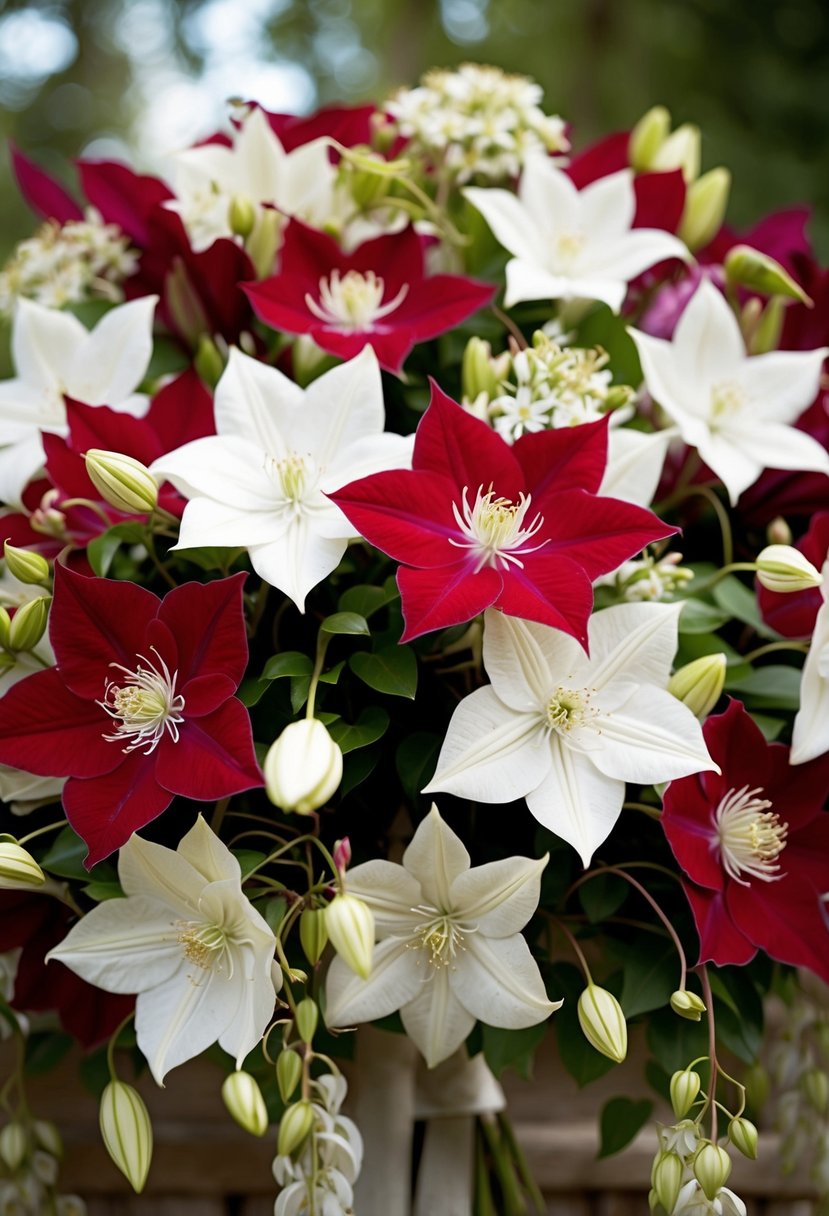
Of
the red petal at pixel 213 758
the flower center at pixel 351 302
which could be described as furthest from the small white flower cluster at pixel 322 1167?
the flower center at pixel 351 302

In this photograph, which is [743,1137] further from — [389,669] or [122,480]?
[122,480]

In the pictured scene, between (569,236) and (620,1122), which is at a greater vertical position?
(569,236)

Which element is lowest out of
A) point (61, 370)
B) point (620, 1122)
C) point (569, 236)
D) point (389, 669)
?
point (620, 1122)

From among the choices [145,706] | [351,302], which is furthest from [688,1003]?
[351,302]

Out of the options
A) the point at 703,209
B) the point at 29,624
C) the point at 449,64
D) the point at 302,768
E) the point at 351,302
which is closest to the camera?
the point at 302,768

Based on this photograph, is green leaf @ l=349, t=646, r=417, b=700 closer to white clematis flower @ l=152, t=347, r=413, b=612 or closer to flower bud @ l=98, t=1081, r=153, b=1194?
white clematis flower @ l=152, t=347, r=413, b=612

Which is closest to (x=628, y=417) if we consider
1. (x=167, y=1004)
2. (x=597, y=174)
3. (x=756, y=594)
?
(x=756, y=594)
